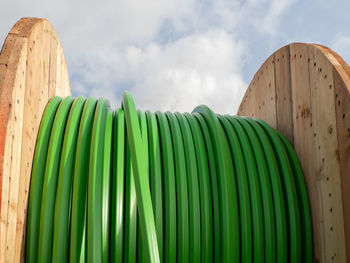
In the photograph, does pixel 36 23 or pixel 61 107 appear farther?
pixel 61 107

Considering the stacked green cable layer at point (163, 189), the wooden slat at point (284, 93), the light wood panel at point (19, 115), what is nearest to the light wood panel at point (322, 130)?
the wooden slat at point (284, 93)

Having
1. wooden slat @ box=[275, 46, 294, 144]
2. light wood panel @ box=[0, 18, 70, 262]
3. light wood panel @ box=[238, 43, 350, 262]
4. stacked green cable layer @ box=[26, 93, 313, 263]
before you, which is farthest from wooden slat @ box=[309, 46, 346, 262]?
light wood panel @ box=[0, 18, 70, 262]

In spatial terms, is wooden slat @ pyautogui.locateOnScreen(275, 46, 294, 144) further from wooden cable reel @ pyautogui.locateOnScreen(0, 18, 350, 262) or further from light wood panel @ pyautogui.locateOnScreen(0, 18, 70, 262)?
light wood panel @ pyautogui.locateOnScreen(0, 18, 70, 262)

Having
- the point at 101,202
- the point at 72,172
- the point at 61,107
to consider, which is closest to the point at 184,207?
the point at 101,202

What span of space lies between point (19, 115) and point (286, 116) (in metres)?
2.22

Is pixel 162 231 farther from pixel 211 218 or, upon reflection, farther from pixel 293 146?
pixel 293 146

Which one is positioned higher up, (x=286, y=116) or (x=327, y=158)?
(x=286, y=116)

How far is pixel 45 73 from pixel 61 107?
30 centimetres

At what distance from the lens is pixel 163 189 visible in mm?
2686

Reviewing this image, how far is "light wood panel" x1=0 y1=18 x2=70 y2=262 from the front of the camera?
2039mm

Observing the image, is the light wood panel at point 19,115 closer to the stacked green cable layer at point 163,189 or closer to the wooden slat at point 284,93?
the stacked green cable layer at point 163,189

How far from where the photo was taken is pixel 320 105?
2.92m

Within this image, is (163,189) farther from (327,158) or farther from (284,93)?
(284,93)

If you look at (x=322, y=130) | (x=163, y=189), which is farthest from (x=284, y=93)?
(x=163, y=189)
